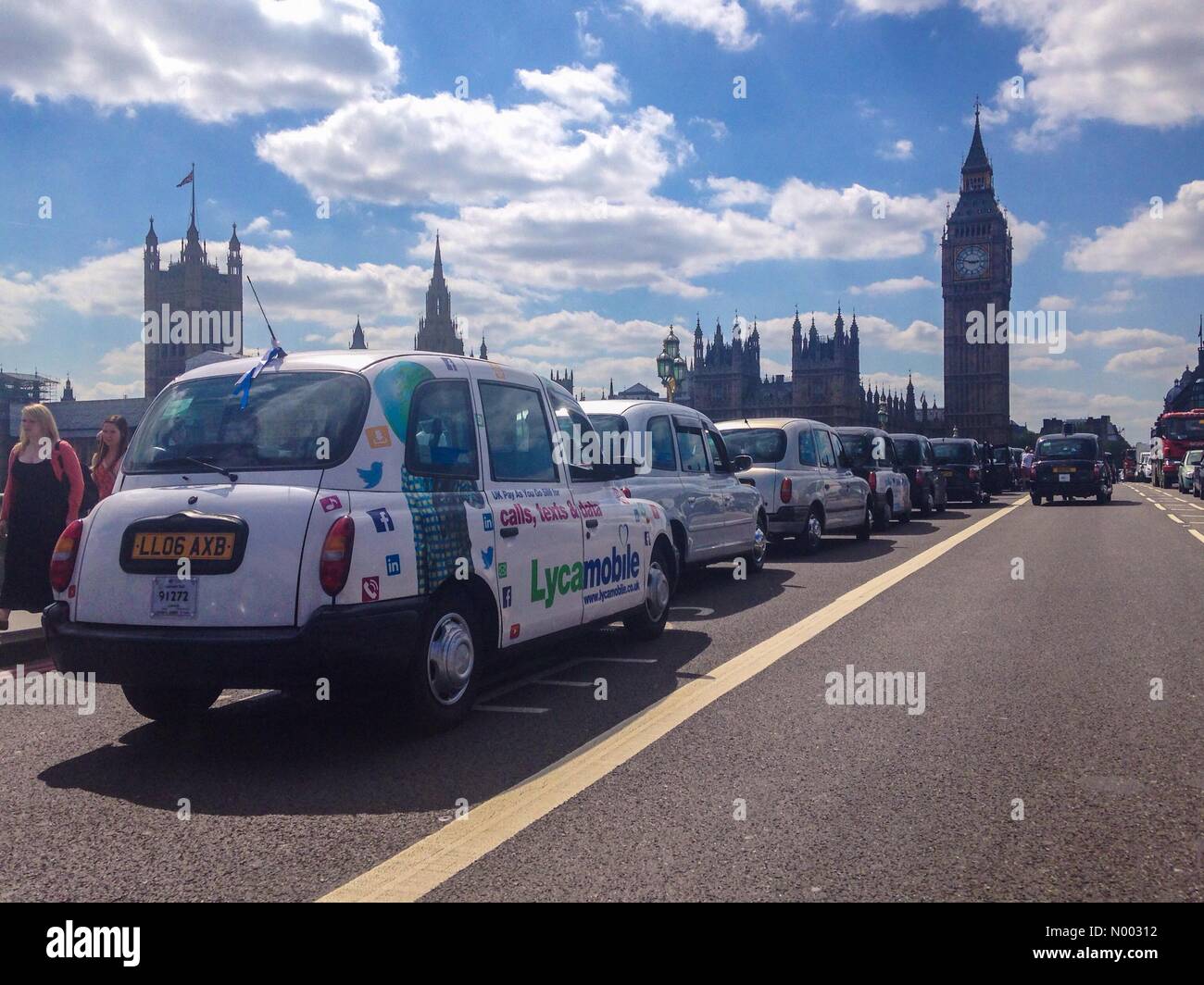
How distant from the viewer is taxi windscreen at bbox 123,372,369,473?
5195 millimetres

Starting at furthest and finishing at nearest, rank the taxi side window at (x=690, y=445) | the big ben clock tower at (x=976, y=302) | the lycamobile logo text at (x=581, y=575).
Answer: the big ben clock tower at (x=976, y=302), the taxi side window at (x=690, y=445), the lycamobile logo text at (x=581, y=575)

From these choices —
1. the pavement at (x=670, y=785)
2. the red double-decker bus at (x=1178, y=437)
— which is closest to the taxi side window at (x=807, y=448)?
the pavement at (x=670, y=785)

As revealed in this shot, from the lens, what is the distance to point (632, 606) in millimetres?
7832

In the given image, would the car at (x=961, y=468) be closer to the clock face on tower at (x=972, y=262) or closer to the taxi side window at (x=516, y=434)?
the taxi side window at (x=516, y=434)

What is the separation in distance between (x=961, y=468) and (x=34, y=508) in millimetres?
26409

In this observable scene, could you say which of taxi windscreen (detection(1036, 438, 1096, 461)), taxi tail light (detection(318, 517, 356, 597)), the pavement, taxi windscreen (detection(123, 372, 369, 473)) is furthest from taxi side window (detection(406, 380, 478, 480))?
taxi windscreen (detection(1036, 438, 1096, 461))

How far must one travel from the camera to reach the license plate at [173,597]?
15.9ft

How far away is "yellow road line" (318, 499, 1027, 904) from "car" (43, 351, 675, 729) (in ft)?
2.73

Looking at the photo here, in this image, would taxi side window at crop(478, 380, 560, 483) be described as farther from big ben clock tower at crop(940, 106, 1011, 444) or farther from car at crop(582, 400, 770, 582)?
big ben clock tower at crop(940, 106, 1011, 444)

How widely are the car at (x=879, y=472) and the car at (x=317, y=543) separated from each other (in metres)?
13.8

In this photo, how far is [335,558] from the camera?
15.8 ft
